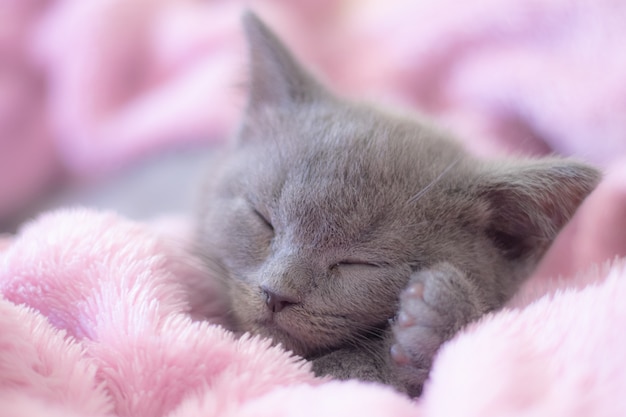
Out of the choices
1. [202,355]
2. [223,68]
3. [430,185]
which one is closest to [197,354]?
[202,355]

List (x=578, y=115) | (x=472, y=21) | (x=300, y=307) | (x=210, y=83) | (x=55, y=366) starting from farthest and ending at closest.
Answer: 1. (x=210, y=83)
2. (x=472, y=21)
3. (x=578, y=115)
4. (x=300, y=307)
5. (x=55, y=366)

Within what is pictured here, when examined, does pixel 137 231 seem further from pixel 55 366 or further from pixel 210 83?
pixel 210 83

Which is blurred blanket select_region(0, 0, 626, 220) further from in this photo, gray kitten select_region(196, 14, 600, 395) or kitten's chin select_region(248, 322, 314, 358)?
kitten's chin select_region(248, 322, 314, 358)

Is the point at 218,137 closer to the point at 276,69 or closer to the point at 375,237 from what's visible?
the point at 276,69

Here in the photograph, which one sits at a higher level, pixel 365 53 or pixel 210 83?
pixel 365 53

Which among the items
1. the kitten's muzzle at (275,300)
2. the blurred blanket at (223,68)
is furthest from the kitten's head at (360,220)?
the blurred blanket at (223,68)

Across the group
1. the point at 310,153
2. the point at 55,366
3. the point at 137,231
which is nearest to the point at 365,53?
the point at 310,153

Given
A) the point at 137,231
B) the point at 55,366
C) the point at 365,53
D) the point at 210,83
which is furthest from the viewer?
the point at 365,53

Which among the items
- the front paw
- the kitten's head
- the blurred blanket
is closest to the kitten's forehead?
the kitten's head
